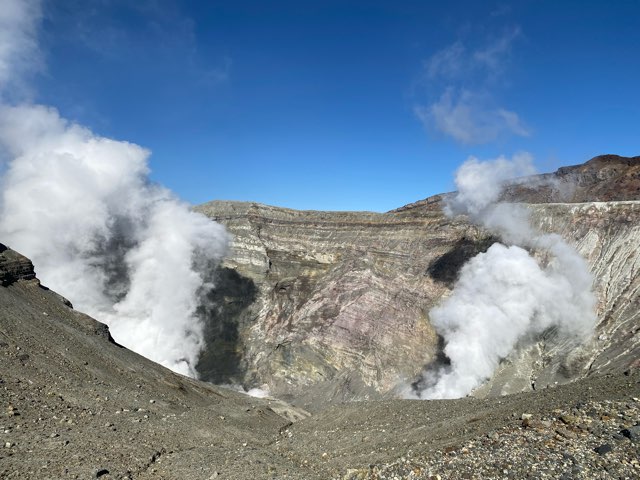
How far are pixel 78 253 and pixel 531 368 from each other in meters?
55.0

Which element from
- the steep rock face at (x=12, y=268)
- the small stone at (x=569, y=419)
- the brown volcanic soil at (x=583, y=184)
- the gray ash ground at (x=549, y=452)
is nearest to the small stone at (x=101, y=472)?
the gray ash ground at (x=549, y=452)

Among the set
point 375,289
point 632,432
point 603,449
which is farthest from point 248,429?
point 375,289

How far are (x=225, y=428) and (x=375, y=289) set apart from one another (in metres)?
27.5

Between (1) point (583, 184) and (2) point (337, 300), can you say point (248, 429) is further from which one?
(1) point (583, 184)

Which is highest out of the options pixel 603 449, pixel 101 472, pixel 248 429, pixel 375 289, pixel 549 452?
pixel 375 289

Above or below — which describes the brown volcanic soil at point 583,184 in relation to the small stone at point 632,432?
above

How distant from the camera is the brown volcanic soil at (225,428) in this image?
1074 cm

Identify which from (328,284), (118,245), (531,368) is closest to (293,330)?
(328,284)

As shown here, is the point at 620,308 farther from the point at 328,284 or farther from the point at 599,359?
the point at 328,284

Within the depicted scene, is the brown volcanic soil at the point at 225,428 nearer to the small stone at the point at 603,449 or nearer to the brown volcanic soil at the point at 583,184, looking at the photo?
the small stone at the point at 603,449

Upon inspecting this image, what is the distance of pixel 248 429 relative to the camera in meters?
21.6

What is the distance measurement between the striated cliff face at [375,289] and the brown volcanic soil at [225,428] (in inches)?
554

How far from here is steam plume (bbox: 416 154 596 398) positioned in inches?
1270

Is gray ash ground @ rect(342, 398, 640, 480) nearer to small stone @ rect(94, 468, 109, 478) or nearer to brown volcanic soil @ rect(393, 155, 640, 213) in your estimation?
small stone @ rect(94, 468, 109, 478)
